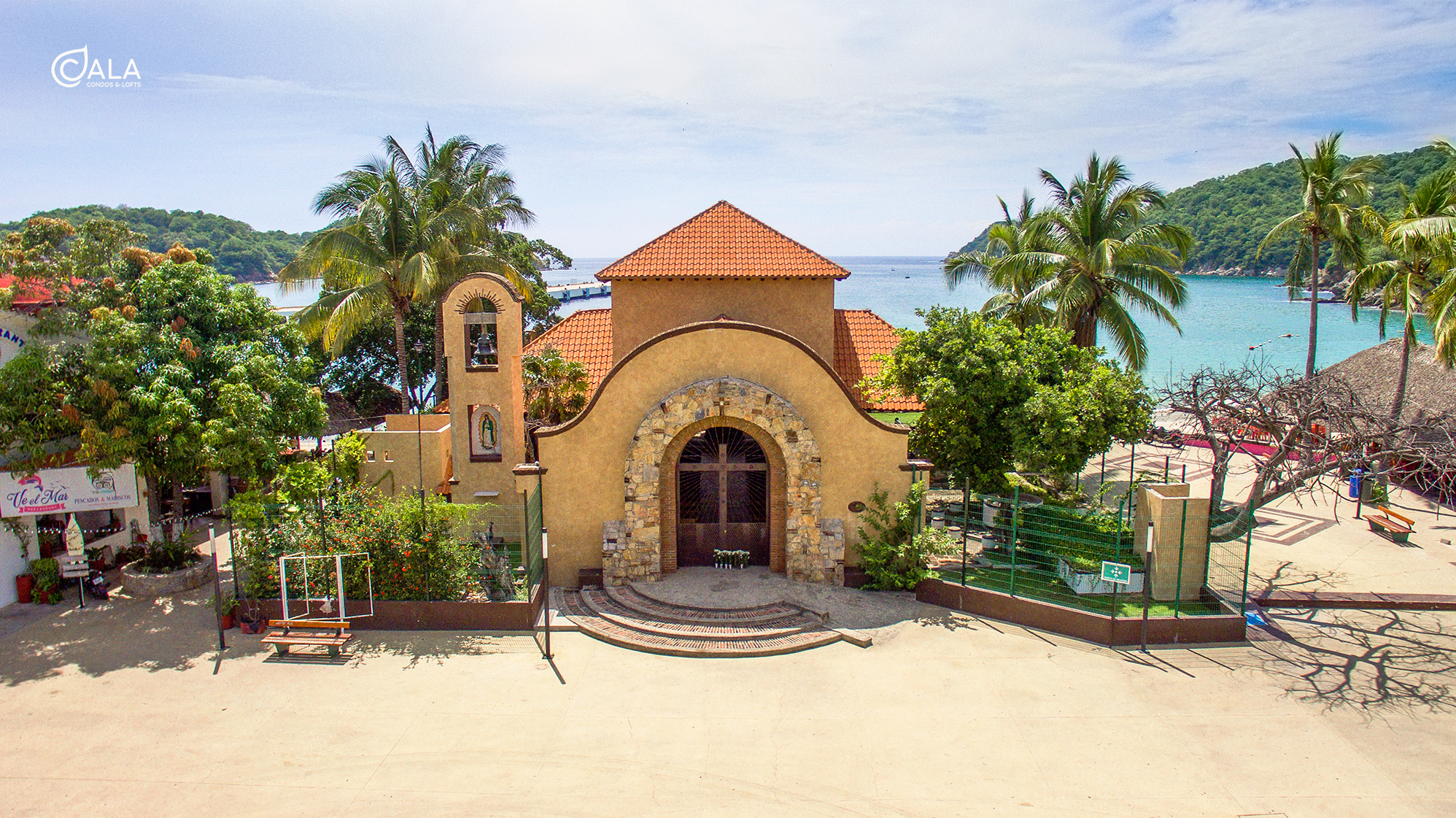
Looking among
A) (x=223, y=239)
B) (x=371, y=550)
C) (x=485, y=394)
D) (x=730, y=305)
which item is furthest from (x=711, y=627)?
(x=223, y=239)

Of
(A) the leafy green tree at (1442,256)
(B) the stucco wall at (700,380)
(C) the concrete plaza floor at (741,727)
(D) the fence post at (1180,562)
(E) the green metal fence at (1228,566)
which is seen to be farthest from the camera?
(A) the leafy green tree at (1442,256)

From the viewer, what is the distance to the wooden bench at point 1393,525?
19984 millimetres

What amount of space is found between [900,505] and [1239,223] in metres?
102

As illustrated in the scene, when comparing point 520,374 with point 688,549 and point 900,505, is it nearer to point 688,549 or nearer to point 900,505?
point 688,549

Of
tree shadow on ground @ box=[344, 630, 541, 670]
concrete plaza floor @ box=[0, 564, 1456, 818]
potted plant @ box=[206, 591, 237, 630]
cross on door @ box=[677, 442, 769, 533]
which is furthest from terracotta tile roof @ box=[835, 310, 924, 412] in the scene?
potted plant @ box=[206, 591, 237, 630]

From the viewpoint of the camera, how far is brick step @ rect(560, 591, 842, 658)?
1452 cm

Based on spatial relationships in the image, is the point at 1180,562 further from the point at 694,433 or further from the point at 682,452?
the point at 682,452

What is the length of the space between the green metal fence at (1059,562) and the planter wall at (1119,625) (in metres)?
0.28

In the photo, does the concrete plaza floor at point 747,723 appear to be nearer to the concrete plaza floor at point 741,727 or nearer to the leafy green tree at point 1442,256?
the concrete plaza floor at point 741,727

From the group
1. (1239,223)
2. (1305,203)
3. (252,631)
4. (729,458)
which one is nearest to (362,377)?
(252,631)

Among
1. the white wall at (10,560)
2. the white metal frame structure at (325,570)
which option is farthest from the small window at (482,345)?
the white wall at (10,560)

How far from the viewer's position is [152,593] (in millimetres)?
17469

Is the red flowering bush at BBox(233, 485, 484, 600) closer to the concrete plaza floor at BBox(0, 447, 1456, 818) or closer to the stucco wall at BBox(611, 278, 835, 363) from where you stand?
the concrete plaza floor at BBox(0, 447, 1456, 818)

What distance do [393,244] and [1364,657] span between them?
25.6 meters
